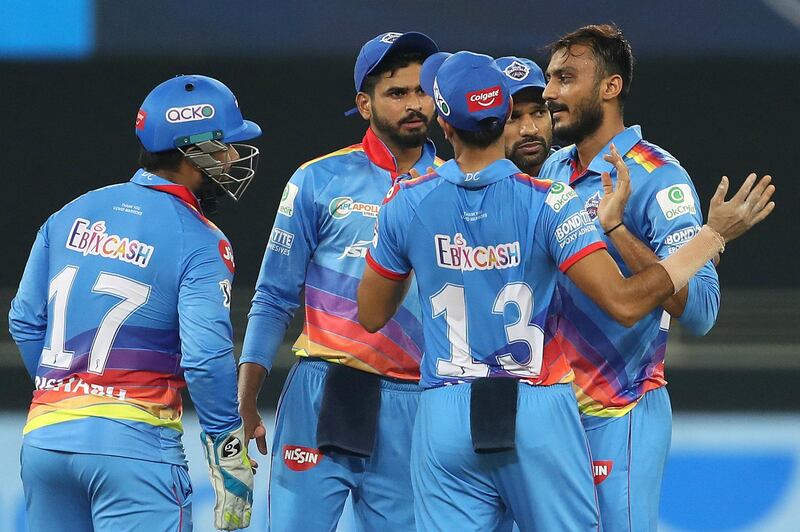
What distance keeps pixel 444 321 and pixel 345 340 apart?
0.70 meters

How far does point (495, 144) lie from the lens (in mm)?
3477

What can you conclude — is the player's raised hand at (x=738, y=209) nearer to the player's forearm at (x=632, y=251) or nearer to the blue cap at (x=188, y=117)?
the player's forearm at (x=632, y=251)

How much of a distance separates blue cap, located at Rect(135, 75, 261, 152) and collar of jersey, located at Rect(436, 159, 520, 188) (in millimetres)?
688

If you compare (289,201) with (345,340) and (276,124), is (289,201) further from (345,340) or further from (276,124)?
(276,124)

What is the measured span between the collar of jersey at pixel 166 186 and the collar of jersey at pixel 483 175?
716 mm

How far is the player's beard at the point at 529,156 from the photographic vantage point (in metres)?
4.61

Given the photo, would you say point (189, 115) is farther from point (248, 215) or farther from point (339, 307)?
point (248, 215)

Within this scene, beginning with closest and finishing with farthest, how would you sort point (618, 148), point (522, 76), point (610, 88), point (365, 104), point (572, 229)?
point (572, 229) < point (618, 148) < point (610, 88) < point (365, 104) < point (522, 76)

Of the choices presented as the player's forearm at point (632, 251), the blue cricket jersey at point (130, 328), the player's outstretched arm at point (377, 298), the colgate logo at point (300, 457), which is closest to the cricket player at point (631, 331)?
the player's forearm at point (632, 251)

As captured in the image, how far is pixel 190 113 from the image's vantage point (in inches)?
144

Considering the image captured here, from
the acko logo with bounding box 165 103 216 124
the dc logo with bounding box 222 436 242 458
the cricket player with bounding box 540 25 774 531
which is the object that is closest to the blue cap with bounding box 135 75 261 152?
the acko logo with bounding box 165 103 216 124

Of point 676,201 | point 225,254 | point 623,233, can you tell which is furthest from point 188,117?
point 676,201

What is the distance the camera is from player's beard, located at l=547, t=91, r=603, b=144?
4.00 metres

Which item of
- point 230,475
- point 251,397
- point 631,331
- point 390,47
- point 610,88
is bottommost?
point 230,475
